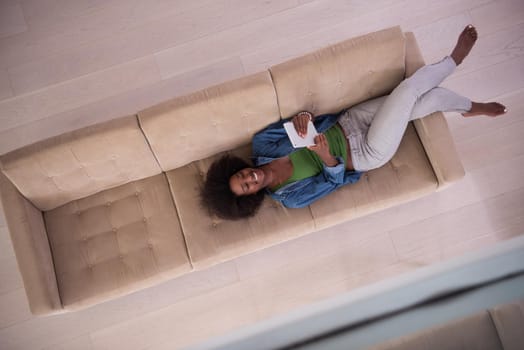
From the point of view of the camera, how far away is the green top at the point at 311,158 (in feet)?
7.25

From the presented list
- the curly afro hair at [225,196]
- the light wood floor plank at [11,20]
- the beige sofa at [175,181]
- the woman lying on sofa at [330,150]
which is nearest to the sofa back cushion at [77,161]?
the beige sofa at [175,181]

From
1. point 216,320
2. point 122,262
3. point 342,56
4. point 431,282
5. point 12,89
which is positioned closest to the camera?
point 342,56

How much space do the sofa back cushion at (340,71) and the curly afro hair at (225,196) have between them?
432 mm

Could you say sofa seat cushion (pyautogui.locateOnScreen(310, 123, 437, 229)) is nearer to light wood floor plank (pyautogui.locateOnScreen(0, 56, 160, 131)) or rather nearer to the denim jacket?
the denim jacket

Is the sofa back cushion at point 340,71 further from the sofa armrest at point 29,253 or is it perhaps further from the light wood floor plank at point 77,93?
the sofa armrest at point 29,253

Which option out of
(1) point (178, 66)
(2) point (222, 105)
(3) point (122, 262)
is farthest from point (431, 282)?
(1) point (178, 66)

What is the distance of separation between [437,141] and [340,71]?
0.65 meters

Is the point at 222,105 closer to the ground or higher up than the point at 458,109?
higher up

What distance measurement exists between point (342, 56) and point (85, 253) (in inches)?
70.2

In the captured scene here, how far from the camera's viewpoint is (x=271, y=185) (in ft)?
7.29

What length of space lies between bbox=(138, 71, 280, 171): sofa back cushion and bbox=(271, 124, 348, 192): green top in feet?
0.88

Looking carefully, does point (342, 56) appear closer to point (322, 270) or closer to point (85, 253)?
point (322, 270)

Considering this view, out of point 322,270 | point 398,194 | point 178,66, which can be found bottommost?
point 322,270

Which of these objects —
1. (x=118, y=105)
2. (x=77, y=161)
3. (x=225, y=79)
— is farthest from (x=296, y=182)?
(x=118, y=105)
